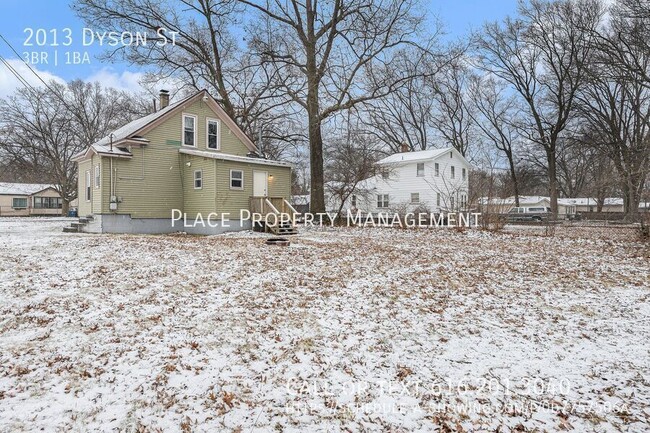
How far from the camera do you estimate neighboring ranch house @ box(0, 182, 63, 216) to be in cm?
4467

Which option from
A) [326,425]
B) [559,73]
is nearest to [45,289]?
[326,425]

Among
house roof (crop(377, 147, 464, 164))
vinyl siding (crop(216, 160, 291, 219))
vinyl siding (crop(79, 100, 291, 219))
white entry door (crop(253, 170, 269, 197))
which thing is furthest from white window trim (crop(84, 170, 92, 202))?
house roof (crop(377, 147, 464, 164))

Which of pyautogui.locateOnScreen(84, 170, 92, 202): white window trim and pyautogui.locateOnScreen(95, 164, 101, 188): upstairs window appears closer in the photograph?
pyautogui.locateOnScreen(95, 164, 101, 188): upstairs window

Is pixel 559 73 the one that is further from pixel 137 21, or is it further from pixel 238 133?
pixel 137 21

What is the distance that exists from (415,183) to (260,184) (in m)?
16.8

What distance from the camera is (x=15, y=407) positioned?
9.41 feet

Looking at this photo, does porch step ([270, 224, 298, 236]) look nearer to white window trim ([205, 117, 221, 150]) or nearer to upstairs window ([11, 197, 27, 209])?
white window trim ([205, 117, 221, 150])

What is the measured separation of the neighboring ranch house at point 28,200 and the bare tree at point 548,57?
49964mm

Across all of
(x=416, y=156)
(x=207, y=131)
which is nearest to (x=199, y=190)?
(x=207, y=131)

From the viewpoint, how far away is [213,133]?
1853 cm

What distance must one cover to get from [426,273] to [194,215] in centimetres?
1235

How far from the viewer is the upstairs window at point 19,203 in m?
45.2

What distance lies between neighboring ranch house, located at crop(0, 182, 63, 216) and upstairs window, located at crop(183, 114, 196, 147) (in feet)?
120

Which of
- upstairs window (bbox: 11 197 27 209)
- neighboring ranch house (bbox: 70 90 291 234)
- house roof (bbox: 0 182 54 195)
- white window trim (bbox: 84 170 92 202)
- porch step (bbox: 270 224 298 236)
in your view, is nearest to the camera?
porch step (bbox: 270 224 298 236)
